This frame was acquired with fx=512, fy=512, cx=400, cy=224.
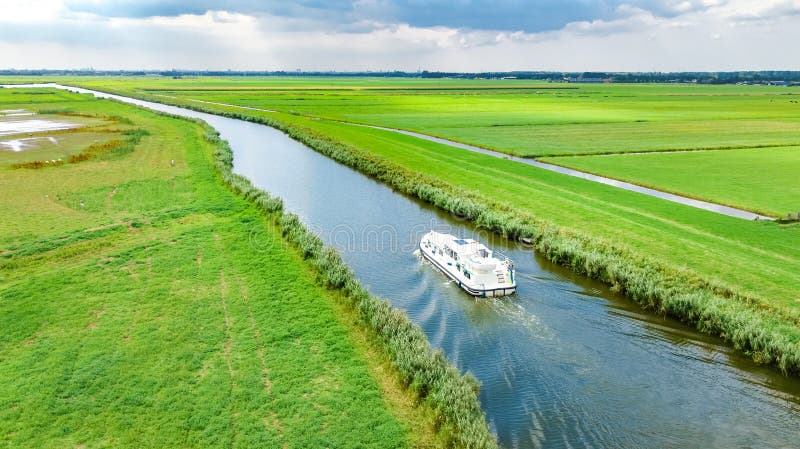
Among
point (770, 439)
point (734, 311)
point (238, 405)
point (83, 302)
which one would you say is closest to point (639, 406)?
point (770, 439)

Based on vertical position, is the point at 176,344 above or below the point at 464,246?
below

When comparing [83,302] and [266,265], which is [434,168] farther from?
[83,302]

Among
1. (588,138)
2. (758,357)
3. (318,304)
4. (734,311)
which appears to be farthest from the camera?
(588,138)

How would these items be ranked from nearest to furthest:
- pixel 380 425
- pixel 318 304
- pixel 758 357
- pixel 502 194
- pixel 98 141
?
pixel 380 425
pixel 758 357
pixel 318 304
pixel 502 194
pixel 98 141

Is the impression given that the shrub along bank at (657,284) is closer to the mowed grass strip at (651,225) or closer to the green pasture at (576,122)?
the mowed grass strip at (651,225)

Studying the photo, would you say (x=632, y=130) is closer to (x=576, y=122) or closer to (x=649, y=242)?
(x=576, y=122)

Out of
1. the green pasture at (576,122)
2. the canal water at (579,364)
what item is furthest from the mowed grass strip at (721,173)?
the canal water at (579,364)

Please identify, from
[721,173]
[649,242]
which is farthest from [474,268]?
[721,173]
